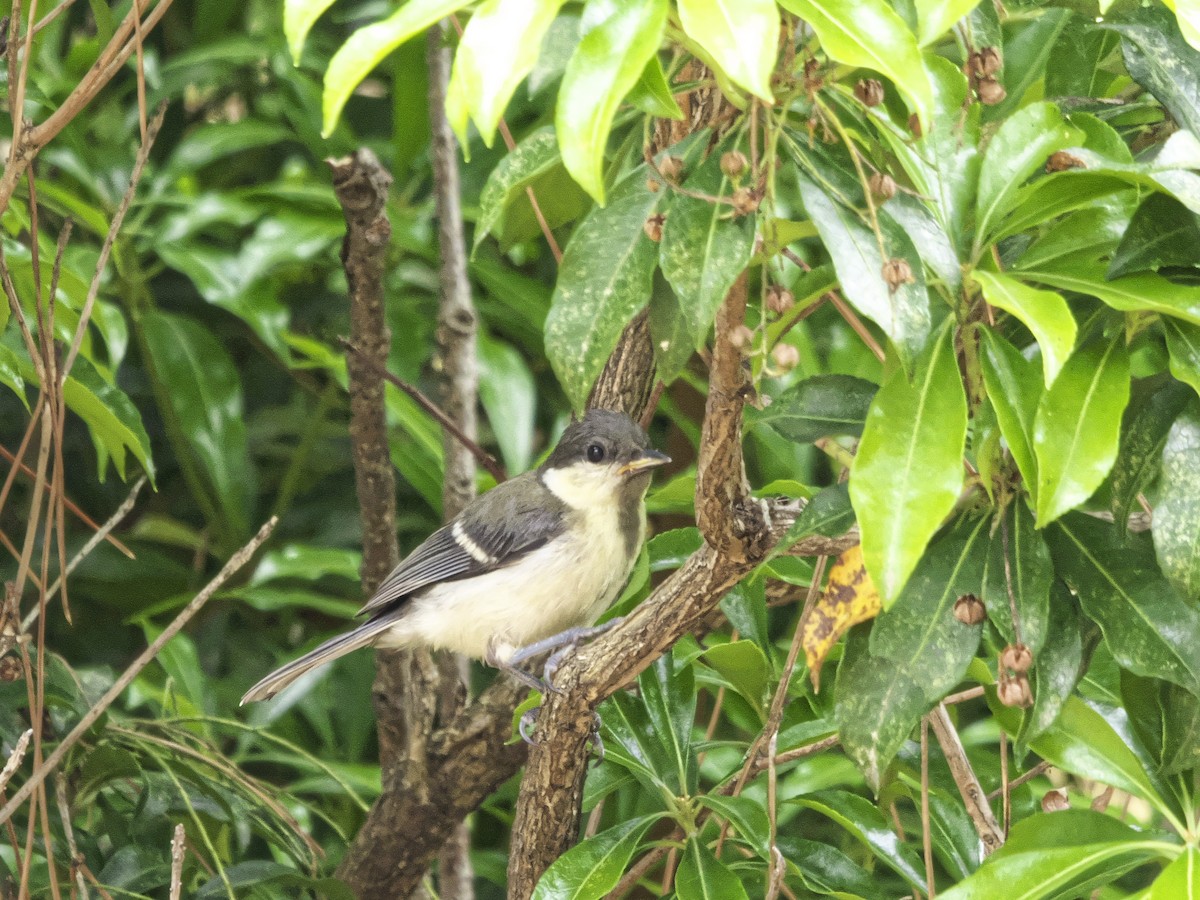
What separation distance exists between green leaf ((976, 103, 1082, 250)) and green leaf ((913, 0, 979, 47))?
0.91ft

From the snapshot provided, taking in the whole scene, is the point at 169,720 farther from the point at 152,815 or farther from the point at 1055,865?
the point at 1055,865

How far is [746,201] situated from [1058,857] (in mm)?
674

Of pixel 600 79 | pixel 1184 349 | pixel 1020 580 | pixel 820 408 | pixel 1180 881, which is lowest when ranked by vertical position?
pixel 1180 881

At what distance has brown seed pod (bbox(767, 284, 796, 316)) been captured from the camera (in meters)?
1.25

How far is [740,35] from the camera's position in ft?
2.89

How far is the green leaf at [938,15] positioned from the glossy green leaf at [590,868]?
1042 mm

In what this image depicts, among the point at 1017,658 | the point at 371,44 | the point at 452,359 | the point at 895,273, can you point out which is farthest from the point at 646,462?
the point at 371,44

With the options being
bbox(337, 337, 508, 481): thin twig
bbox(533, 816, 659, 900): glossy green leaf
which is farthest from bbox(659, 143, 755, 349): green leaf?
bbox(337, 337, 508, 481): thin twig

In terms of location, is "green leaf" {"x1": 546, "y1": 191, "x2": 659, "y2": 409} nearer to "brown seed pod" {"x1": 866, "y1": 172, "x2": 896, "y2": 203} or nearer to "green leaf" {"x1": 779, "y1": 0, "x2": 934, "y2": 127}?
"brown seed pod" {"x1": 866, "y1": 172, "x2": 896, "y2": 203}

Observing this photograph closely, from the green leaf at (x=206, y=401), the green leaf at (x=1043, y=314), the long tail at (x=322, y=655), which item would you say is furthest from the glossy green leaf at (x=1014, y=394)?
the green leaf at (x=206, y=401)

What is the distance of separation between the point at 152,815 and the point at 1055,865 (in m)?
1.34

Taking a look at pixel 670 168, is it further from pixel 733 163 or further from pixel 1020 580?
pixel 1020 580

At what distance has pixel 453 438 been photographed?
241 cm

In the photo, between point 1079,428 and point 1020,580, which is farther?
point 1020,580
